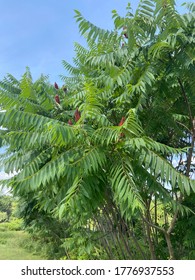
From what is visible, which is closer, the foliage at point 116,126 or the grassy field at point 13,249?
the foliage at point 116,126

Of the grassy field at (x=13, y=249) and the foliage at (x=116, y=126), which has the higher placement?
the foliage at (x=116, y=126)

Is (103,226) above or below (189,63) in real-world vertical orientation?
below

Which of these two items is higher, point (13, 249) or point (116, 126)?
point (116, 126)

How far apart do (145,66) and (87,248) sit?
10.4 feet

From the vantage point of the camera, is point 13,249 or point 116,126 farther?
point 13,249

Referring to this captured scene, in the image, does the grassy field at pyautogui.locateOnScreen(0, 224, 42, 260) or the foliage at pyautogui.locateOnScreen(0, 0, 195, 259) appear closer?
the foliage at pyautogui.locateOnScreen(0, 0, 195, 259)

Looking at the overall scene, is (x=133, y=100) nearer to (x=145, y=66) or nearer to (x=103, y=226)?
(x=145, y=66)

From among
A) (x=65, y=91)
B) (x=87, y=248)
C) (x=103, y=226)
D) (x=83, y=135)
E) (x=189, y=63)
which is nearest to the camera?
(x=83, y=135)

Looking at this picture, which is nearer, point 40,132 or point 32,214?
point 40,132

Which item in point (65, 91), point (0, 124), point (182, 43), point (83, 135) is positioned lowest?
point (83, 135)

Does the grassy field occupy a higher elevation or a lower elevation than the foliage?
lower

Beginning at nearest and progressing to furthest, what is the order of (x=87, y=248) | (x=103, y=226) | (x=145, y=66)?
(x=145, y=66) < (x=87, y=248) < (x=103, y=226)
